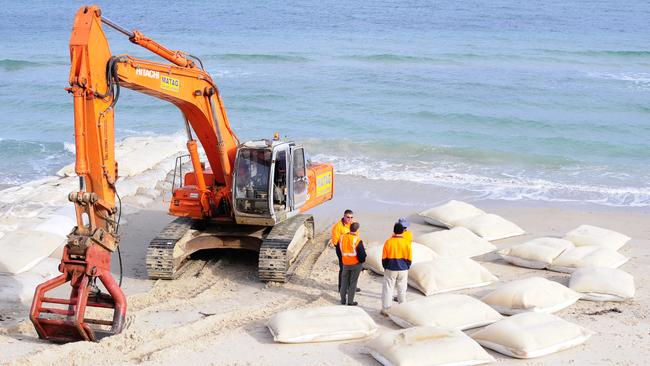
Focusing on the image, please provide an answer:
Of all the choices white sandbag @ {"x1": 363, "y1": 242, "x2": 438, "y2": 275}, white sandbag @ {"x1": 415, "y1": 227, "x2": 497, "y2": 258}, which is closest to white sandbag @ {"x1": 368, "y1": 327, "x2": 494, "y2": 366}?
white sandbag @ {"x1": 363, "y1": 242, "x2": 438, "y2": 275}

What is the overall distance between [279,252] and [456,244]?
333 centimetres

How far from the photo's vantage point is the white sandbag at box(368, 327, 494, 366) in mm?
9289

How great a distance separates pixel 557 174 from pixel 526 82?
14.4 metres

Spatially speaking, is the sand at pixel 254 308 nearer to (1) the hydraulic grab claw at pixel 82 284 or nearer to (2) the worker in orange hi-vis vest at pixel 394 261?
(1) the hydraulic grab claw at pixel 82 284

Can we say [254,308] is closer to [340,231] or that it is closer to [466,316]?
[340,231]

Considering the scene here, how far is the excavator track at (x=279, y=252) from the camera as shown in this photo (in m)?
13.0

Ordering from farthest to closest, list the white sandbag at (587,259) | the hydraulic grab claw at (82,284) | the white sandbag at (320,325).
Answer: the white sandbag at (587,259) → the white sandbag at (320,325) → the hydraulic grab claw at (82,284)

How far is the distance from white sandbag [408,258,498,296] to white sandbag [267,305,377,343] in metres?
2.12

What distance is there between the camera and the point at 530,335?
9852mm

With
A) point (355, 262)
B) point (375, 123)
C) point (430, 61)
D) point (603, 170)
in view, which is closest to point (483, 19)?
point (430, 61)

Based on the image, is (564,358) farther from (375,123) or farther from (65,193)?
(375,123)

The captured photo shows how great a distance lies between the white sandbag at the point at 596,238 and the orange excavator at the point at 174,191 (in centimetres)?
447

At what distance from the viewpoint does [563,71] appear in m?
39.6

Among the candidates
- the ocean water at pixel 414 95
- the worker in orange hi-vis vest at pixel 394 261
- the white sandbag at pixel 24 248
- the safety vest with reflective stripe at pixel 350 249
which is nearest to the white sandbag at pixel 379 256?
the safety vest with reflective stripe at pixel 350 249
